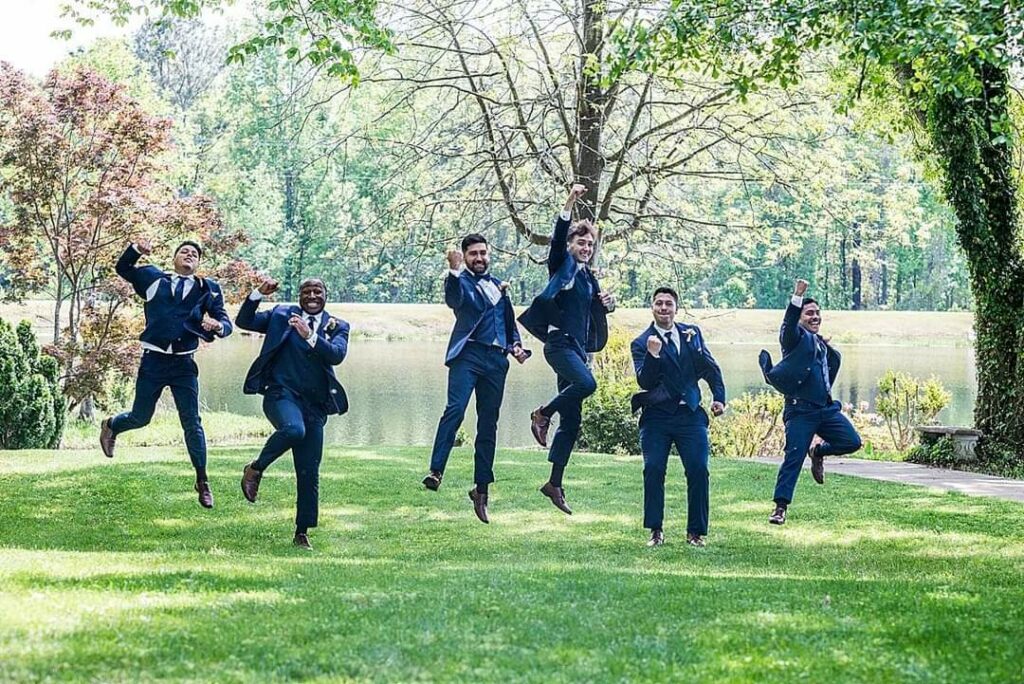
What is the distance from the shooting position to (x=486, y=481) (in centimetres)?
923

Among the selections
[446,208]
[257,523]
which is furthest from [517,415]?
[257,523]

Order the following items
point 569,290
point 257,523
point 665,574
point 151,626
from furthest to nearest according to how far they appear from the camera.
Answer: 1. point 257,523
2. point 569,290
3. point 665,574
4. point 151,626

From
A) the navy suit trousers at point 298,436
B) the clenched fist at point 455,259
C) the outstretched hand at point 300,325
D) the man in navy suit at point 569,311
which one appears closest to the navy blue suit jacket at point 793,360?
the man in navy suit at point 569,311

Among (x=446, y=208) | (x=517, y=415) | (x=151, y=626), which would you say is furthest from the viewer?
(x=517, y=415)

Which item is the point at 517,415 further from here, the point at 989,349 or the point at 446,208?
the point at 989,349

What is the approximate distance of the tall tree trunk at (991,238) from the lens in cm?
1600

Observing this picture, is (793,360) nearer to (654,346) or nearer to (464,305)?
(654,346)

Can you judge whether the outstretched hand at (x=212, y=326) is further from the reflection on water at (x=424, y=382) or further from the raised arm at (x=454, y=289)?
Answer: the reflection on water at (x=424, y=382)

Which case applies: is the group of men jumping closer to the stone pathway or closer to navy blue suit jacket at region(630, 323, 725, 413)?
navy blue suit jacket at region(630, 323, 725, 413)

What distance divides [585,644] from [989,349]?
12.9 meters

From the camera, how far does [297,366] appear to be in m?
8.70

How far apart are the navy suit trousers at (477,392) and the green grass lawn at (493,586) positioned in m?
0.90

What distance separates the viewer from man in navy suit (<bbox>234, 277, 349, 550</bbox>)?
858 centimetres

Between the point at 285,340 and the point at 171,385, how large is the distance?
4.33 ft
